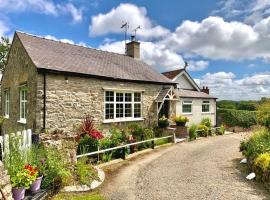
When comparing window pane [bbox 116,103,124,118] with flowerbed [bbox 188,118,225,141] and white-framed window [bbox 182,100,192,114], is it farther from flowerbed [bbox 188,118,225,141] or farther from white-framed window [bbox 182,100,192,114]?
white-framed window [bbox 182,100,192,114]

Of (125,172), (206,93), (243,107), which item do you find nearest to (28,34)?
(125,172)

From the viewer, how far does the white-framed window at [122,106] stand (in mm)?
14297

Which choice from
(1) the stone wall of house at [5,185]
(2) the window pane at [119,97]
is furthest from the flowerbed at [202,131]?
(1) the stone wall of house at [5,185]

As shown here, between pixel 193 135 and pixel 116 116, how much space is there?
20.0 ft

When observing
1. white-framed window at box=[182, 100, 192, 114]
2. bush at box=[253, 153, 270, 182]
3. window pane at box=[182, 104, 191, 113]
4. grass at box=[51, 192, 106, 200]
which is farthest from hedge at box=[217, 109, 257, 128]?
grass at box=[51, 192, 106, 200]

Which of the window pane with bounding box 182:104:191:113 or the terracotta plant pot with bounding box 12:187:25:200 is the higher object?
the window pane with bounding box 182:104:191:113

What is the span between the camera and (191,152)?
12.4 metres

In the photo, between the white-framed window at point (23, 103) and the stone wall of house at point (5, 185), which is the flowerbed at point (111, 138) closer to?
Result: the white-framed window at point (23, 103)

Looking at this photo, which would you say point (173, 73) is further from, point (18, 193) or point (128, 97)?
point (18, 193)

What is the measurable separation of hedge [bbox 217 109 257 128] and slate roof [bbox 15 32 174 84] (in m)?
11.7

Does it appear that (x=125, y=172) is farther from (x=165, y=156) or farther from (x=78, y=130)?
(x=78, y=130)

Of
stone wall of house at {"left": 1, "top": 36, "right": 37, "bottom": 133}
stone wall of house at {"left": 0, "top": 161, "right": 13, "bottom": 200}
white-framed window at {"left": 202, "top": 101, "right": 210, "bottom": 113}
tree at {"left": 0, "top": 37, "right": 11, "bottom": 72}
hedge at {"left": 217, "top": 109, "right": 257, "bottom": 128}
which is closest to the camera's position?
stone wall of house at {"left": 0, "top": 161, "right": 13, "bottom": 200}

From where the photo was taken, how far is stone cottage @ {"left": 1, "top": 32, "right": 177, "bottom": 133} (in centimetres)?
1166

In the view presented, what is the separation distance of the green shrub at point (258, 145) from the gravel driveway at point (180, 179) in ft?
2.63
